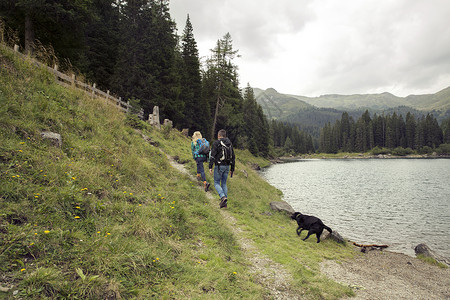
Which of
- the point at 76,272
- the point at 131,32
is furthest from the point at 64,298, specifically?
the point at 131,32

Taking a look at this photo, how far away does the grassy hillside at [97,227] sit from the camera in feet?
10.0

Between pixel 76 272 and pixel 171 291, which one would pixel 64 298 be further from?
pixel 171 291

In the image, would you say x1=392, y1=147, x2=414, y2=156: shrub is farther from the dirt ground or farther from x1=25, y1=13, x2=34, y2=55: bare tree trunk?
x1=25, y1=13, x2=34, y2=55: bare tree trunk

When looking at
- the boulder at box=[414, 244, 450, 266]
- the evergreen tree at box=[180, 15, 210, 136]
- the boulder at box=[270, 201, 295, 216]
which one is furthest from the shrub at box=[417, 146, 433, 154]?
the boulder at box=[270, 201, 295, 216]

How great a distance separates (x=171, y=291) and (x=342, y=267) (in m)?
6.25

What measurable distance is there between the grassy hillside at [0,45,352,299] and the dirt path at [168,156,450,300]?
0.92 ft

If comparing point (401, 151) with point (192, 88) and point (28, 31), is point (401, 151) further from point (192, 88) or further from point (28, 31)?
point (28, 31)

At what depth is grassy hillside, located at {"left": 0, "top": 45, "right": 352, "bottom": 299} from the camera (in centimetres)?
306

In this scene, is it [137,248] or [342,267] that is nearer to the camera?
[137,248]

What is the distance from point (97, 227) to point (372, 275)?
8.16m

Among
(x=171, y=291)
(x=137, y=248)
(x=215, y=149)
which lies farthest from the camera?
(x=215, y=149)

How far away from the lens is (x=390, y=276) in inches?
281

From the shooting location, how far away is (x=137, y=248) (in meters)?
3.99

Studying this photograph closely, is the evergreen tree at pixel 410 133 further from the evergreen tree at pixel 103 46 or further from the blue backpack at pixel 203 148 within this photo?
the blue backpack at pixel 203 148
